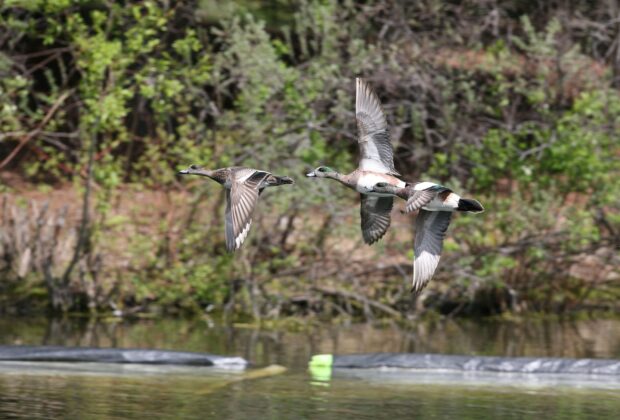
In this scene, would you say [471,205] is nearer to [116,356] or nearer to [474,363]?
[474,363]

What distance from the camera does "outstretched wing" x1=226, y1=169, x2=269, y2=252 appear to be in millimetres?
10328

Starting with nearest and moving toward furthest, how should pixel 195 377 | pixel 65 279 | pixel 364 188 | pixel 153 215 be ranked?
pixel 364 188, pixel 195 377, pixel 65 279, pixel 153 215

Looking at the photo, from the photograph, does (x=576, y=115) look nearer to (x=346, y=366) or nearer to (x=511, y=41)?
(x=511, y=41)

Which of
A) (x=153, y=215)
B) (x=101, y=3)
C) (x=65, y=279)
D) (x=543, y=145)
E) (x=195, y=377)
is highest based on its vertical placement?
(x=101, y=3)

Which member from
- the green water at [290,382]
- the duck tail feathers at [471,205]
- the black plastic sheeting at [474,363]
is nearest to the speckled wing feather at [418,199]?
the duck tail feathers at [471,205]

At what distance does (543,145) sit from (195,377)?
26.8 ft

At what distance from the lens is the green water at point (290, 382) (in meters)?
10.8

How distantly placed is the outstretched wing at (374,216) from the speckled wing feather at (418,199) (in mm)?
994

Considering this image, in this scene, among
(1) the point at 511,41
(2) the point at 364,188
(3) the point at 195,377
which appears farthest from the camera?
(1) the point at 511,41

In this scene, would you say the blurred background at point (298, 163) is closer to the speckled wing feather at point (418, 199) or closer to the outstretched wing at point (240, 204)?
the outstretched wing at point (240, 204)

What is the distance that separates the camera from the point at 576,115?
60.4 ft

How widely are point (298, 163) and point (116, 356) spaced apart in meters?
5.36

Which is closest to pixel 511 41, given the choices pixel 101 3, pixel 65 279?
pixel 101 3

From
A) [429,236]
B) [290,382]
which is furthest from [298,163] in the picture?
[429,236]
